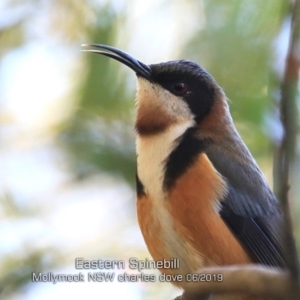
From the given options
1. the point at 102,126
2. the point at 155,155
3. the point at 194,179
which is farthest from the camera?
the point at 102,126

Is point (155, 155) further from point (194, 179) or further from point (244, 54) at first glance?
point (244, 54)

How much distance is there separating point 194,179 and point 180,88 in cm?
60

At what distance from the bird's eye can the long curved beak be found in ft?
0.47

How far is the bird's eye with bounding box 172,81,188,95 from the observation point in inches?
131

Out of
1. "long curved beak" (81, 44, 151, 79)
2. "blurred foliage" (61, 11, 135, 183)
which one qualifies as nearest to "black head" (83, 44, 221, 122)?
"long curved beak" (81, 44, 151, 79)

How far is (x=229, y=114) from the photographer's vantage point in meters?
3.39

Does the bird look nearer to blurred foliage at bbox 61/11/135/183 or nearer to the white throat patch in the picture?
the white throat patch

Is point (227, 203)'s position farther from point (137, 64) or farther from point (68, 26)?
point (68, 26)

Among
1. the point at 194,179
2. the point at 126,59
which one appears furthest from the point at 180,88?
the point at 194,179

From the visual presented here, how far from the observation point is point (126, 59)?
10.9ft

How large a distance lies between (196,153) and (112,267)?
70 cm

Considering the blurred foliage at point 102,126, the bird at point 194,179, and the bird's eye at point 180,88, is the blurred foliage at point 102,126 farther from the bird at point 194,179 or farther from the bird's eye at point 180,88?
the bird's eye at point 180,88

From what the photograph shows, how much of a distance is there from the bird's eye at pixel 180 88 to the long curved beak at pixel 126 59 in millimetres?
143

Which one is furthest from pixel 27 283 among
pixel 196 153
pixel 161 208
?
pixel 196 153
